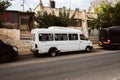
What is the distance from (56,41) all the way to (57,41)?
0.31 feet

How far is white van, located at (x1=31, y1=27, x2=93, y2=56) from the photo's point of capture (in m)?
16.9

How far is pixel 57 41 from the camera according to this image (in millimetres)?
17734

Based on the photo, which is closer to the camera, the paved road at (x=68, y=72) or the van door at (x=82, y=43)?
the paved road at (x=68, y=72)

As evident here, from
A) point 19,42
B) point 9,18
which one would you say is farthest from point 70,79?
point 9,18

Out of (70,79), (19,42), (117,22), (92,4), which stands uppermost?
(92,4)

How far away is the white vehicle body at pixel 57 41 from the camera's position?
1688 centimetres

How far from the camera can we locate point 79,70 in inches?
464

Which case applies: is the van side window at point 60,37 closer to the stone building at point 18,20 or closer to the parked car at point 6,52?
the parked car at point 6,52

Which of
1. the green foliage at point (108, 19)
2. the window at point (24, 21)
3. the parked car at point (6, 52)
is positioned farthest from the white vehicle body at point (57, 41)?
the window at point (24, 21)

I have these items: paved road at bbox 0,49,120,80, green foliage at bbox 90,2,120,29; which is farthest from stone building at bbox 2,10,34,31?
paved road at bbox 0,49,120,80

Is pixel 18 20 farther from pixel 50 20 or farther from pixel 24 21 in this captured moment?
pixel 50 20

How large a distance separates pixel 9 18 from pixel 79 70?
2407 cm

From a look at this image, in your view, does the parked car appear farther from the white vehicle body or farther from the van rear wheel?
the van rear wheel

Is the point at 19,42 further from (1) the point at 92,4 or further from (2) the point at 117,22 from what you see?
(1) the point at 92,4
